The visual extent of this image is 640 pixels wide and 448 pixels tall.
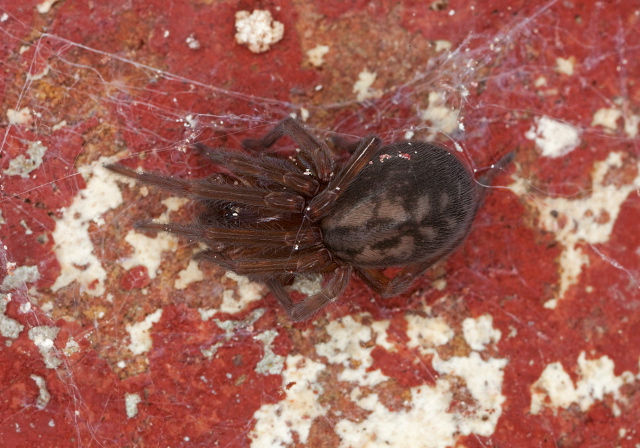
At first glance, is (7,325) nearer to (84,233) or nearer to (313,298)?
(84,233)

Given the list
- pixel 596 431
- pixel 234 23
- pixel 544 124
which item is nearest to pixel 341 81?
pixel 234 23

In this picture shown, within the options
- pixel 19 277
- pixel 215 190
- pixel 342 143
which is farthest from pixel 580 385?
pixel 19 277

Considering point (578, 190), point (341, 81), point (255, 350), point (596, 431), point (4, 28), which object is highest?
point (4, 28)

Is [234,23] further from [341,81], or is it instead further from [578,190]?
[578,190]

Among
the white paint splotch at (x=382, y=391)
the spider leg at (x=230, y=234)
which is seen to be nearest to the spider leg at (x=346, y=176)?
the spider leg at (x=230, y=234)

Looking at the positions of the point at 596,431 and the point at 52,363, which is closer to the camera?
the point at 52,363

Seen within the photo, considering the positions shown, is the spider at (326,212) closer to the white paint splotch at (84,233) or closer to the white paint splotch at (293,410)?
the white paint splotch at (84,233)
